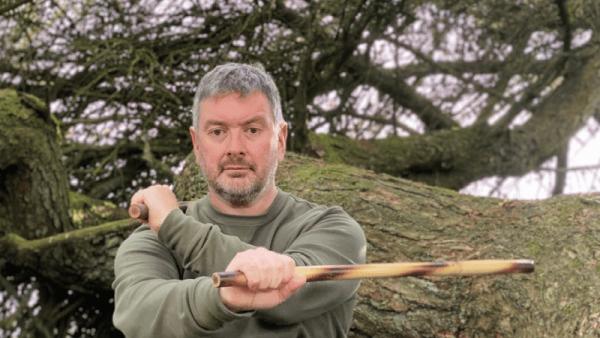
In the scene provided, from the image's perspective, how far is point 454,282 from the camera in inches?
132

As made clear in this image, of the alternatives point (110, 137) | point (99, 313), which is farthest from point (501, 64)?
point (99, 313)

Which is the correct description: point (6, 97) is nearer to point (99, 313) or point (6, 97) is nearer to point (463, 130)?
point (99, 313)

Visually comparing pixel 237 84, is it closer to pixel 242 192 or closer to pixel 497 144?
pixel 242 192

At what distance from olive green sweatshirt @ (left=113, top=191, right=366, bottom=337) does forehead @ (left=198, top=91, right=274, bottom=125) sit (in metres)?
0.25

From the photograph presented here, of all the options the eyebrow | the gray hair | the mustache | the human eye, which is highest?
the gray hair

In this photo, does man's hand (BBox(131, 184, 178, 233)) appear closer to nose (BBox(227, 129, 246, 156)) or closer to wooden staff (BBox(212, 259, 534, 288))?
nose (BBox(227, 129, 246, 156))

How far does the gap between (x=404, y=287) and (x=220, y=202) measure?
1276mm

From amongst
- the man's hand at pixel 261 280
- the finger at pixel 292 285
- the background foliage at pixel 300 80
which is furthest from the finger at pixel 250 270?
the background foliage at pixel 300 80

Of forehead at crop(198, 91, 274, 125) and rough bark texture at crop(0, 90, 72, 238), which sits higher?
forehead at crop(198, 91, 274, 125)

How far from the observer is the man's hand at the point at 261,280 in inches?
69.8

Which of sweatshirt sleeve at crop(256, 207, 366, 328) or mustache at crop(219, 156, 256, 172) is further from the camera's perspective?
mustache at crop(219, 156, 256, 172)

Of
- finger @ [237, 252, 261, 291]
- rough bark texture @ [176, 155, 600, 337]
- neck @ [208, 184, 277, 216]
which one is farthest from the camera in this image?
rough bark texture @ [176, 155, 600, 337]

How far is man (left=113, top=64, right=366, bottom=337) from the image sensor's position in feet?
6.74

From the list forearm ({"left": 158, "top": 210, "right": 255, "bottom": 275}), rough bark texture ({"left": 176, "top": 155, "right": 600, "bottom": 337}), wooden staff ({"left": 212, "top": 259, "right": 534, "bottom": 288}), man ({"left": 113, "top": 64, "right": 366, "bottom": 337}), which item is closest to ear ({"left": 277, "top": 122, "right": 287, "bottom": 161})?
man ({"left": 113, "top": 64, "right": 366, "bottom": 337})
